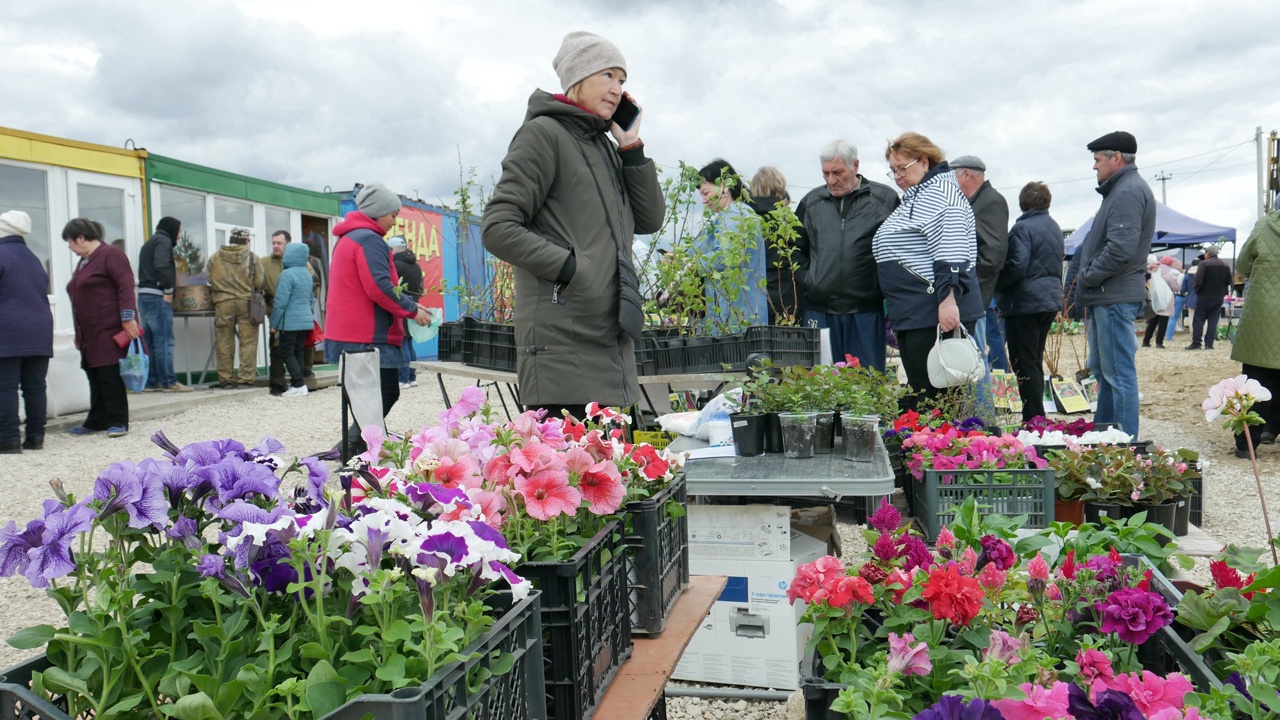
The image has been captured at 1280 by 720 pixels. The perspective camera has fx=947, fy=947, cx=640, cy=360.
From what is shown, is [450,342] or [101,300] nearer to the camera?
[450,342]

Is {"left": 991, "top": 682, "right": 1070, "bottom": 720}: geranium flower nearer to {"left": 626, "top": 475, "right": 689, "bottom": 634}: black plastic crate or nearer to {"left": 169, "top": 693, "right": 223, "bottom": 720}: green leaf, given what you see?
{"left": 626, "top": 475, "right": 689, "bottom": 634}: black plastic crate

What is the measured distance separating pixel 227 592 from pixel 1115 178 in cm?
552

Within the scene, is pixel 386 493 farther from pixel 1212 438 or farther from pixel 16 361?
pixel 1212 438

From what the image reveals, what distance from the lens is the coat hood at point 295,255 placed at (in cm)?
988

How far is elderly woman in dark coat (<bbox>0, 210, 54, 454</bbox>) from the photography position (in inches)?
255

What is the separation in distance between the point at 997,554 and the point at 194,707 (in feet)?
4.31

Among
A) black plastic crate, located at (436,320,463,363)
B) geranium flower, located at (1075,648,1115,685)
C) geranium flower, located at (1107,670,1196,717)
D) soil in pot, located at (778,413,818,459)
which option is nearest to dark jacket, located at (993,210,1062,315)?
black plastic crate, located at (436,320,463,363)

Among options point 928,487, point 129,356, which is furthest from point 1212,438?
point 129,356

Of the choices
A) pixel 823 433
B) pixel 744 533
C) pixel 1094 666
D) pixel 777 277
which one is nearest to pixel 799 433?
pixel 823 433

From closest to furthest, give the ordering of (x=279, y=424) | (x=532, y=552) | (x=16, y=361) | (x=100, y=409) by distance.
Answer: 1. (x=532, y=552)
2. (x=16, y=361)
3. (x=100, y=409)
4. (x=279, y=424)

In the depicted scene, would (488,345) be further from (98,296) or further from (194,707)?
(194,707)

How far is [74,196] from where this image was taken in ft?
29.5

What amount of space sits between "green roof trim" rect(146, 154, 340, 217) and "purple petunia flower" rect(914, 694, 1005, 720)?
1042 cm

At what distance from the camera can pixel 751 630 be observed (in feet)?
9.02
